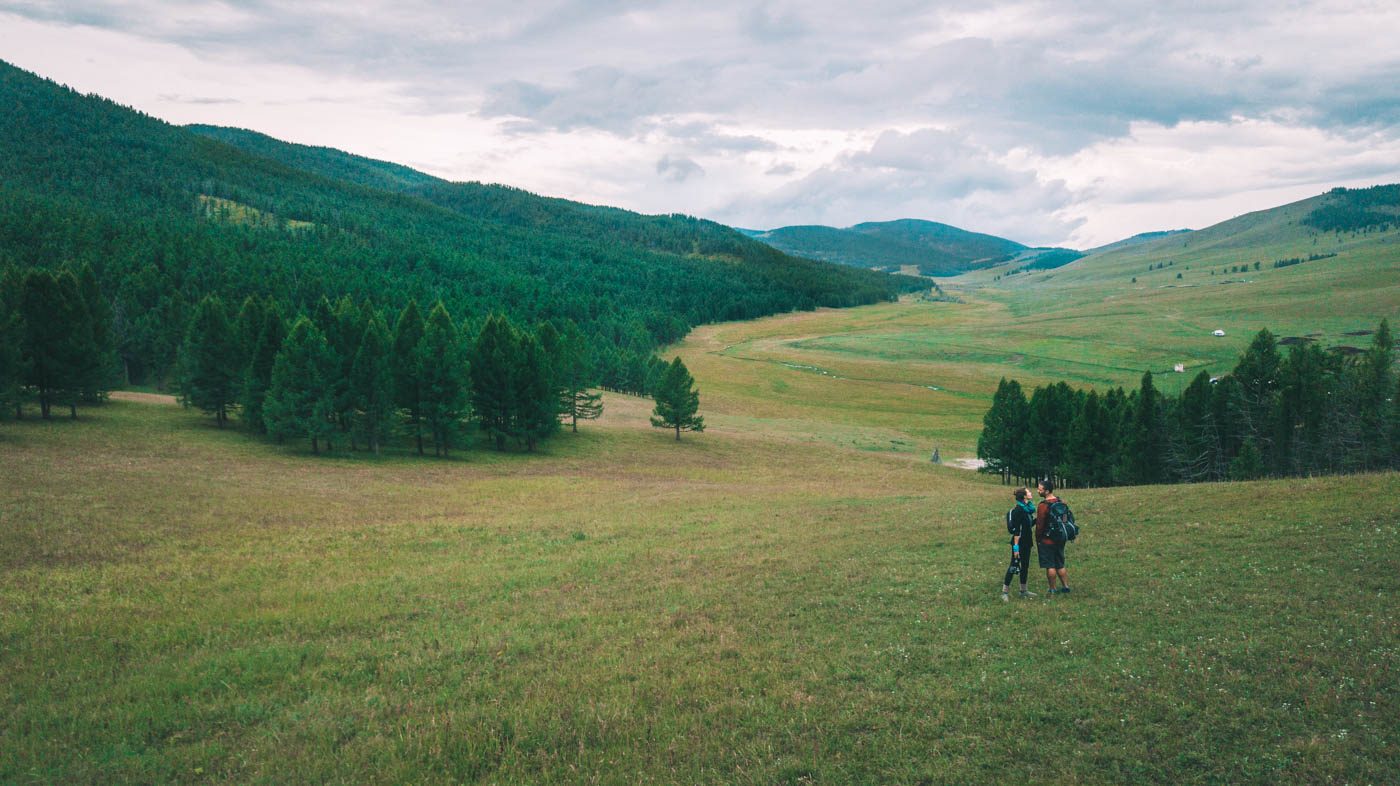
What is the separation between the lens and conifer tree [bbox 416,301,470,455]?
2117 inches

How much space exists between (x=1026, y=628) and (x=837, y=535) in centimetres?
1135

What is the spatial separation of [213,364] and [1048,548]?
60.1 metres

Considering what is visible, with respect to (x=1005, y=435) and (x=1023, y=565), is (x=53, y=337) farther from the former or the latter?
(x=1005, y=435)

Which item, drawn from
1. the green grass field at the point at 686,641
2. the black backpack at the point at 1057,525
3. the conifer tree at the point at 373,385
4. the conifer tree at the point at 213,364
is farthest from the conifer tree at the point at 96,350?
the black backpack at the point at 1057,525

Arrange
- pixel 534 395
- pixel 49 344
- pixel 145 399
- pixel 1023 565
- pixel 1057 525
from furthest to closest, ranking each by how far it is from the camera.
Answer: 1. pixel 145 399
2. pixel 534 395
3. pixel 49 344
4. pixel 1023 565
5. pixel 1057 525

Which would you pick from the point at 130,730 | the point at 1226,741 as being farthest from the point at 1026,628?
the point at 130,730

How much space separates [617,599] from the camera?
17422 millimetres

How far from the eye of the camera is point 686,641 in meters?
14.0

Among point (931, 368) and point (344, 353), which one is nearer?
point (344, 353)

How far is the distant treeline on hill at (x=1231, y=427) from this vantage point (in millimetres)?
54625

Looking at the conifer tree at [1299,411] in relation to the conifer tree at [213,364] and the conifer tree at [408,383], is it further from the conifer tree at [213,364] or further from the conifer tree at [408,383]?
the conifer tree at [213,364]

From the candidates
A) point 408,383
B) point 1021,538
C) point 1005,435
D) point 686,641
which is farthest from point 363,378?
point 1005,435

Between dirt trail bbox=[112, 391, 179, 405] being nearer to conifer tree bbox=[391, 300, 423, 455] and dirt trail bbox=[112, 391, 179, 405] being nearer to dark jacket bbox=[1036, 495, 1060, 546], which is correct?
conifer tree bbox=[391, 300, 423, 455]

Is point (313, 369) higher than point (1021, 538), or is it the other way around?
point (313, 369)
